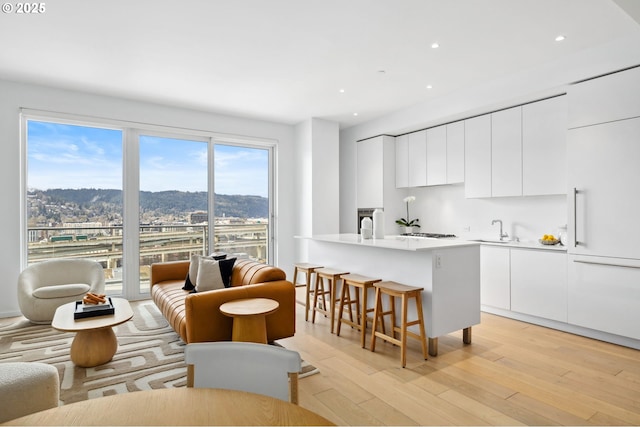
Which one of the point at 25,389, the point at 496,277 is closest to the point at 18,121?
the point at 25,389

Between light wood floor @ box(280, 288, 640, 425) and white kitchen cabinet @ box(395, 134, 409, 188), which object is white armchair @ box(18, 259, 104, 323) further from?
white kitchen cabinet @ box(395, 134, 409, 188)

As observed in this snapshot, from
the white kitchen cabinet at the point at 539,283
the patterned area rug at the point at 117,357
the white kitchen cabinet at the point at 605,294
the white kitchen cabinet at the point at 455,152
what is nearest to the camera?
the patterned area rug at the point at 117,357

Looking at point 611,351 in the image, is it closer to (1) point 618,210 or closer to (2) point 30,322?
(1) point 618,210

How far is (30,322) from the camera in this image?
3982 mm

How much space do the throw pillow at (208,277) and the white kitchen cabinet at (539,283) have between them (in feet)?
10.9

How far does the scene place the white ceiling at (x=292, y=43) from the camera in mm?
2785

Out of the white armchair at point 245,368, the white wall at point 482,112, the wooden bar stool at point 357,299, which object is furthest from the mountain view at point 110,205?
the white armchair at point 245,368

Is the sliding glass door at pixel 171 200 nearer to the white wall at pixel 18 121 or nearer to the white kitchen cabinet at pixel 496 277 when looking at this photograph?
the white wall at pixel 18 121

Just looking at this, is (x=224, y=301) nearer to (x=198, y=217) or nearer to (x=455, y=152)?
(x=198, y=217)

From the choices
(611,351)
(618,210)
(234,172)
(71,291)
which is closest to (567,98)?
(618,210)

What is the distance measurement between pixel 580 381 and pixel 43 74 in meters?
6.05

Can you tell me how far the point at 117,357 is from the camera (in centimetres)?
302

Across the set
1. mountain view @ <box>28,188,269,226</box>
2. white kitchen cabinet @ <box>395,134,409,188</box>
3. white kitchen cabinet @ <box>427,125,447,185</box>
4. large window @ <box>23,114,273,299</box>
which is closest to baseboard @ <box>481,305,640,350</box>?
white kitchen cabinet @ <box>427,125,447,185</box>

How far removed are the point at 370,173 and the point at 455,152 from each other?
1.58 meters
